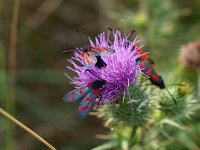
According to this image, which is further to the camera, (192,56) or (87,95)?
(192,56)

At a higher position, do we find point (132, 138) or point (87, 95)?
point (87, 95)

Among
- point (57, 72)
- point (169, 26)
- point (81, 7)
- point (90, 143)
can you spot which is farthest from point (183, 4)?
point (90, 143)

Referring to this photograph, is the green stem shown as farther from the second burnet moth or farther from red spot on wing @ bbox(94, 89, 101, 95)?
red spot on wing @ bbox(94, 89, 101, 95)

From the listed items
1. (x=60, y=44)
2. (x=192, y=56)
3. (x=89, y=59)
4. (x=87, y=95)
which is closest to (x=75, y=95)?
(x=87, y=95)

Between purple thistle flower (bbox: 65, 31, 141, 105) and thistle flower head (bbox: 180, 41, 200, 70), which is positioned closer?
purple thistle flower (bbox: 65, 31, 141, 105)

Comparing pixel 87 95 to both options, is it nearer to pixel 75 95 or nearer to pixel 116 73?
pixel 75 95

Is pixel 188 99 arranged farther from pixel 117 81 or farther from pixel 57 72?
pixel 57 72

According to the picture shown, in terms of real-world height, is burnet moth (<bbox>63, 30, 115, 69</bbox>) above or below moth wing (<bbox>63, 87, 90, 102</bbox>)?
above

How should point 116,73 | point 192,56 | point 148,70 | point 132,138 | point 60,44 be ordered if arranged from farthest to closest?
point 60,44 < point 192,56 < point 132,138 < point 148,70 < point 116,73

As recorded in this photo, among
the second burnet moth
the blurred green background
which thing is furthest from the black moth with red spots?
the blurred green background
